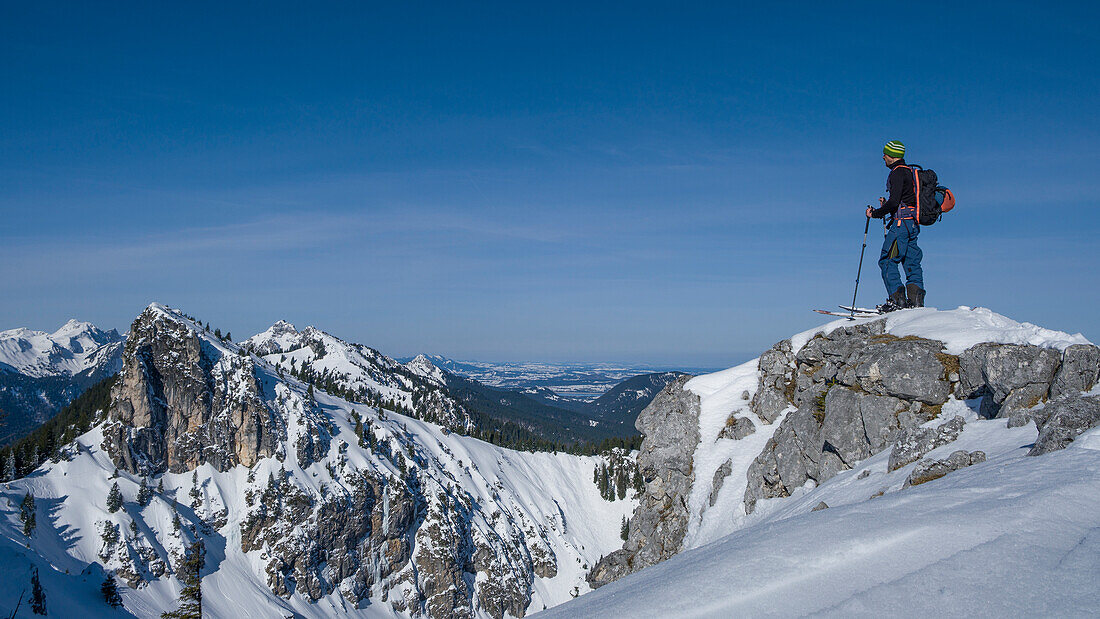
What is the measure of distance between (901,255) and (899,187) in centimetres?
341

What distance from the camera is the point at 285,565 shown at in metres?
92.8

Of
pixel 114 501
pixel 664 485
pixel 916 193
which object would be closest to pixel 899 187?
pixel 916 193

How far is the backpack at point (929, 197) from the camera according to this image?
24344mm

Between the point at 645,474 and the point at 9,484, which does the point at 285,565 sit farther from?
the point at 645,474

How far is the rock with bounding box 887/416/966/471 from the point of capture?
18.2m

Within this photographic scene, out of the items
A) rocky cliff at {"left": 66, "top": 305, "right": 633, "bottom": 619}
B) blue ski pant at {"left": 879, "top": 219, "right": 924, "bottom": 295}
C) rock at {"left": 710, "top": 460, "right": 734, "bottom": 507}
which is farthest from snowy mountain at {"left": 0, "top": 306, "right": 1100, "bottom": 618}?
blue ski pant at {"left": 879, "top": 219, "right": 924, "bottom": 295}

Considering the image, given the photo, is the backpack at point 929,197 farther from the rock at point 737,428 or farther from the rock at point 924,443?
the rock at point 737,428

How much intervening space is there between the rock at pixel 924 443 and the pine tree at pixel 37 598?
24.7 metres

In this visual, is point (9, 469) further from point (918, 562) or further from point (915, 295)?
point (915, 295)

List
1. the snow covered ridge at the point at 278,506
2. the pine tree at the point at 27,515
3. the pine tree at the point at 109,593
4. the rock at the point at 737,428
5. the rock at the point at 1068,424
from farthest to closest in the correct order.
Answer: the snow covered ridge at the point at 278,506
the pine tree at the point at 27,515
the rock at the point at 737,428
the pine tree at the point at 109,593
the rock at the point at 1068,424

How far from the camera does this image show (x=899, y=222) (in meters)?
25.1

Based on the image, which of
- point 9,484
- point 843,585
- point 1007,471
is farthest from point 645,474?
point 9,484

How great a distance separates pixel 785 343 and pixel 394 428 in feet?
328

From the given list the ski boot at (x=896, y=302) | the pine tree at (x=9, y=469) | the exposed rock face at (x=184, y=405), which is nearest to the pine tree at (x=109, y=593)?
the ski boot at (x=896, y=302)
